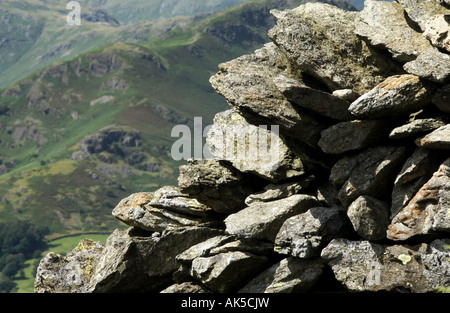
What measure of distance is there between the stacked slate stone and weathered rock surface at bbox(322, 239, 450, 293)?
48 millimetres

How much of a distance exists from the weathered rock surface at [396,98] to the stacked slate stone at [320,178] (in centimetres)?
6

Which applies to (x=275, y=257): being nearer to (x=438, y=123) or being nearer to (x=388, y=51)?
(x=438, y=123)

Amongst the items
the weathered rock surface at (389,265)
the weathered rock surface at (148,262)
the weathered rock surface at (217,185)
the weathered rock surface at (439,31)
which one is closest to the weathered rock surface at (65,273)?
the weathered rock surface at (148,262)

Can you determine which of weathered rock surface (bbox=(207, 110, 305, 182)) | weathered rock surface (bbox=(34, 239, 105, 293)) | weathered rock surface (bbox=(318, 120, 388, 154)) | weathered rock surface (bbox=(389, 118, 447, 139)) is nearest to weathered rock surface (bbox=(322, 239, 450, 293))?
weathered rock surface (bbox=(318, 120, 388, 154))

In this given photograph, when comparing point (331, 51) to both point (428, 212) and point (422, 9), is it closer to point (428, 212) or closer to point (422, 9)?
point (422, 9)

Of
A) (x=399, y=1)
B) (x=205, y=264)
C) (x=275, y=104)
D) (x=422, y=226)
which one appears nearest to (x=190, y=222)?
(x=205, y=264)

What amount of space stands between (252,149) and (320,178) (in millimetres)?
4369

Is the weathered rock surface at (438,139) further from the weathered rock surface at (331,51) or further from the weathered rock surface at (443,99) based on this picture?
the weathered rock surface at (331,51)

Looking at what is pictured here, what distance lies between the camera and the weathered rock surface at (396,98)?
77.4 ft

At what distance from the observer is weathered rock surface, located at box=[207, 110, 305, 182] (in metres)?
28.7

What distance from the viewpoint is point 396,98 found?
932 inches

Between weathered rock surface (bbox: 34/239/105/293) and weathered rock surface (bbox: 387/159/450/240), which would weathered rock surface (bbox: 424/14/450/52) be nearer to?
weathered rock surface (bbox: 387/159/450/240)
